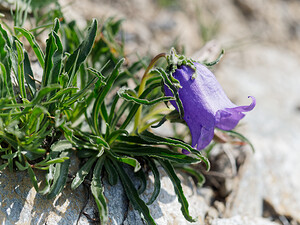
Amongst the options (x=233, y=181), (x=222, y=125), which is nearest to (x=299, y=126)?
(x=233, y=181)

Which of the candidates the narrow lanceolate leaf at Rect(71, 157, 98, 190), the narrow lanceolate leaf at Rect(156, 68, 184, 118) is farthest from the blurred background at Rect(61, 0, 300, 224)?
the narrow lanceolate leaf at Rect(71, 157, 98, 190)

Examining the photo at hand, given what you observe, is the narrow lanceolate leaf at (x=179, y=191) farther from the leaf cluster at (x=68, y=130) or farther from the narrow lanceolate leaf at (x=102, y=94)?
the narrow lanceolate leaf at (x=102, y=94)

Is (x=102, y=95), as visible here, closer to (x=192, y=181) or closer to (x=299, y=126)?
(x=192, y=181)

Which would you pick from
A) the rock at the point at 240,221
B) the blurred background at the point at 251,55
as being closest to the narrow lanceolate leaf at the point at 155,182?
the rock at the point at 240,221

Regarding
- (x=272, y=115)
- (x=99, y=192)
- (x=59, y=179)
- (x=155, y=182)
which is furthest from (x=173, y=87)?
(x=272, y=115)

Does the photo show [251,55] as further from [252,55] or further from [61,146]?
[61,146]

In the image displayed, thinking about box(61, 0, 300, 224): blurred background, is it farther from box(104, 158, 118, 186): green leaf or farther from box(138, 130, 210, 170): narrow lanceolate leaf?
box(104, 158, 118, 186): green leaf
